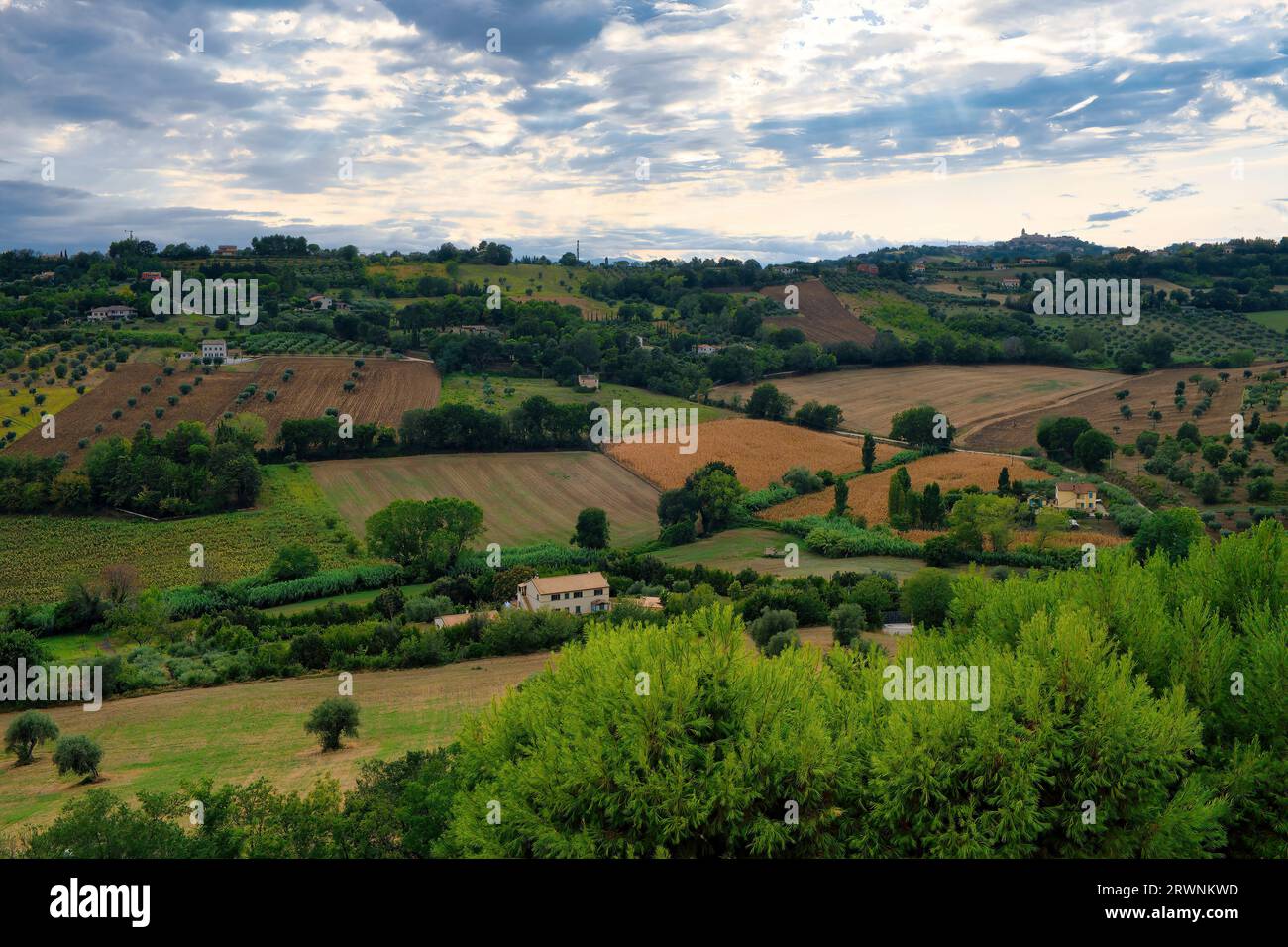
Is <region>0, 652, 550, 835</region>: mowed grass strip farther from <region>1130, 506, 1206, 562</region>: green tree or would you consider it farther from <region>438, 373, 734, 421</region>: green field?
<region>438, 373, 734, 421</region>: green field

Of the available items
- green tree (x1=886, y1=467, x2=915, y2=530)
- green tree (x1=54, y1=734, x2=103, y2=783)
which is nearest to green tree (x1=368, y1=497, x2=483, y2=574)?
green tree (x1=54, y1=734, x2=103, y2=783)

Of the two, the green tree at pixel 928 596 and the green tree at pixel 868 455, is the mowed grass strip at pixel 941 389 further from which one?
the green tree at pixel 928 596

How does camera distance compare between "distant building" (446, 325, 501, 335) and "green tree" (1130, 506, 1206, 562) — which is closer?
"green tree" (1130, 506, 1206, 562)

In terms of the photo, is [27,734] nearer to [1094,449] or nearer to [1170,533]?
[1170,533]

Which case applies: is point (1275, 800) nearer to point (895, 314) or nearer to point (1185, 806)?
point (1185, 806)

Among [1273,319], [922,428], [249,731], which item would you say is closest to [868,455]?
[922,428]

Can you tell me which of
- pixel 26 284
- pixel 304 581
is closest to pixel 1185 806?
pixel 304 581
